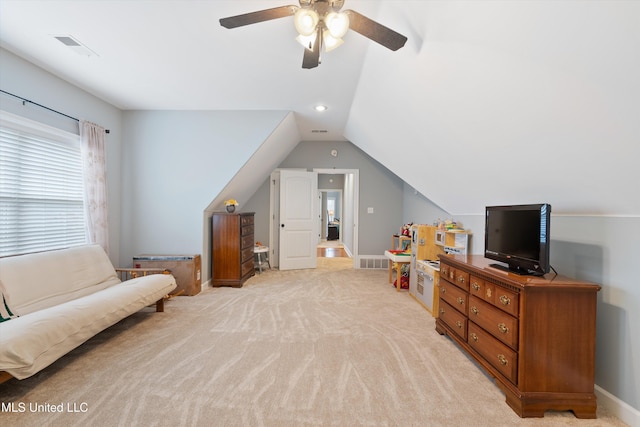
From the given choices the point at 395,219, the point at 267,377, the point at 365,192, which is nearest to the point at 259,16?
the point at 267,377

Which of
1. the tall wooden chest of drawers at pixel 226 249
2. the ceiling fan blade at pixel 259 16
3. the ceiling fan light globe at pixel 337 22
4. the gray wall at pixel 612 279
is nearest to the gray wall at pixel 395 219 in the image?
the gray wall at pixel 612 279

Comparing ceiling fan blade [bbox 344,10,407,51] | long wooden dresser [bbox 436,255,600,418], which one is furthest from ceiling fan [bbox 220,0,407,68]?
long wooden dresser [bbox 436,255,600,418]

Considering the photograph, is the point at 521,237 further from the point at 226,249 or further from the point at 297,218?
the point at 297,218

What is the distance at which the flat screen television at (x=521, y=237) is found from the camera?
5.85 feet

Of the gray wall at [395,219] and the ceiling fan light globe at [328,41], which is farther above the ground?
the ceiling fan light globe at [328,41]

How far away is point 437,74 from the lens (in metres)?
2.03

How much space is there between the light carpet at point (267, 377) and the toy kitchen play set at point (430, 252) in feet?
0.96

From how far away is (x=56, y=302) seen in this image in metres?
2.48

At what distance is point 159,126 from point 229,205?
1447 millimetres

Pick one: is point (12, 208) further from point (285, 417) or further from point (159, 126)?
point (285, 417)

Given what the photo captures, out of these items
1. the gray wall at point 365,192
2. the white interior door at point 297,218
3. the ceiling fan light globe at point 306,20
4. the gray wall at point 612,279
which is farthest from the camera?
the gray wall at point 365,192

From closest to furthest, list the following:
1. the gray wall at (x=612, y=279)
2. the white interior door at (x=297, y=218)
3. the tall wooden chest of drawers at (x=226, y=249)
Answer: the gray wall at (x=612, y=279)
the tall wooden chest of drawers at (x=226, y=249)
the white interior door at (x=297, y=218)

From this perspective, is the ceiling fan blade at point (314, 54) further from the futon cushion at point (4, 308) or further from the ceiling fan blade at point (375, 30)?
the futon cushion at point (4, 308)

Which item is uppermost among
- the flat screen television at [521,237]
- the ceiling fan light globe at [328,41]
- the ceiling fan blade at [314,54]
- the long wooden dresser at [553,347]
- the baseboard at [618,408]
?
the ceiling fan light globe at [328,41]
